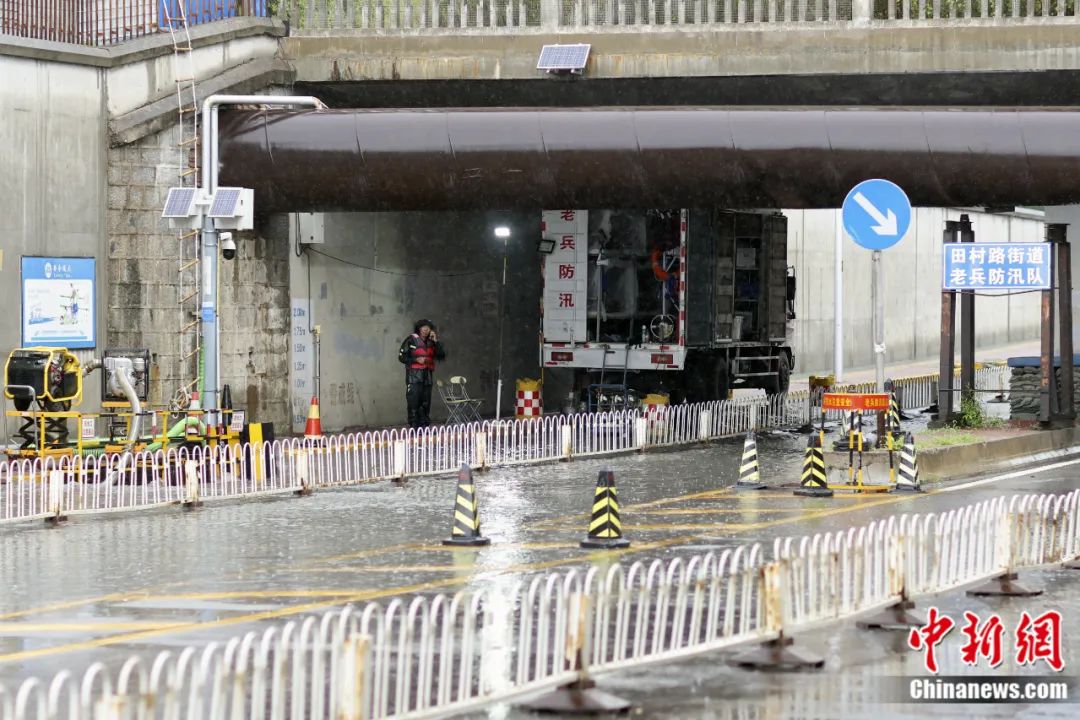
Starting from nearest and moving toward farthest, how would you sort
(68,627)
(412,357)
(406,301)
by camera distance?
(68,627) → (412,357) → (406,301)

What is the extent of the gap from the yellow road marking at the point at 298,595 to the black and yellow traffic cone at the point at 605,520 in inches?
7.0

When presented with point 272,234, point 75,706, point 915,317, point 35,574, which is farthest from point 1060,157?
point 915,317

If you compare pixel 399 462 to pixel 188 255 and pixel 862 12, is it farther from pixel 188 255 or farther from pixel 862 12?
pixel 862 12

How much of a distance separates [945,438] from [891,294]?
26.6 metres

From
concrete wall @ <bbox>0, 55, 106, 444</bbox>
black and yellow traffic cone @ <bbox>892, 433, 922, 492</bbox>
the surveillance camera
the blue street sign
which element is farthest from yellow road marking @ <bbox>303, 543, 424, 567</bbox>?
concrete wall @ <bbox>0, 55, 106, 444</bbox>

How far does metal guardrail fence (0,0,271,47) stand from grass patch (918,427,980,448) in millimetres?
12070

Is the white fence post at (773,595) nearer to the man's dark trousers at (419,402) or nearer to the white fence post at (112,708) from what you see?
the white fence post at (112,708)

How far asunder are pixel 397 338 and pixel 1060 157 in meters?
12.2

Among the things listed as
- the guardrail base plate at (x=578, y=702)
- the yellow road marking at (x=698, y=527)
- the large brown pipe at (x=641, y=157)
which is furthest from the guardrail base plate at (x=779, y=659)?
the large brown pipe at (x=641, y=157)

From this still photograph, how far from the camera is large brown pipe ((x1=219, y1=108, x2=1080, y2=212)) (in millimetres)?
23594

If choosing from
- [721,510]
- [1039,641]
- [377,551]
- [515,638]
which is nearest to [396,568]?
[377,551]

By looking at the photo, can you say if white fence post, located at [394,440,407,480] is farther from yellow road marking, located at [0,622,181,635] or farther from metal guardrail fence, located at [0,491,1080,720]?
yellow road marking, located at [0,622,181,635]

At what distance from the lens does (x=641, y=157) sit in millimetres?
24000

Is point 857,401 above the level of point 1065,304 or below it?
below
